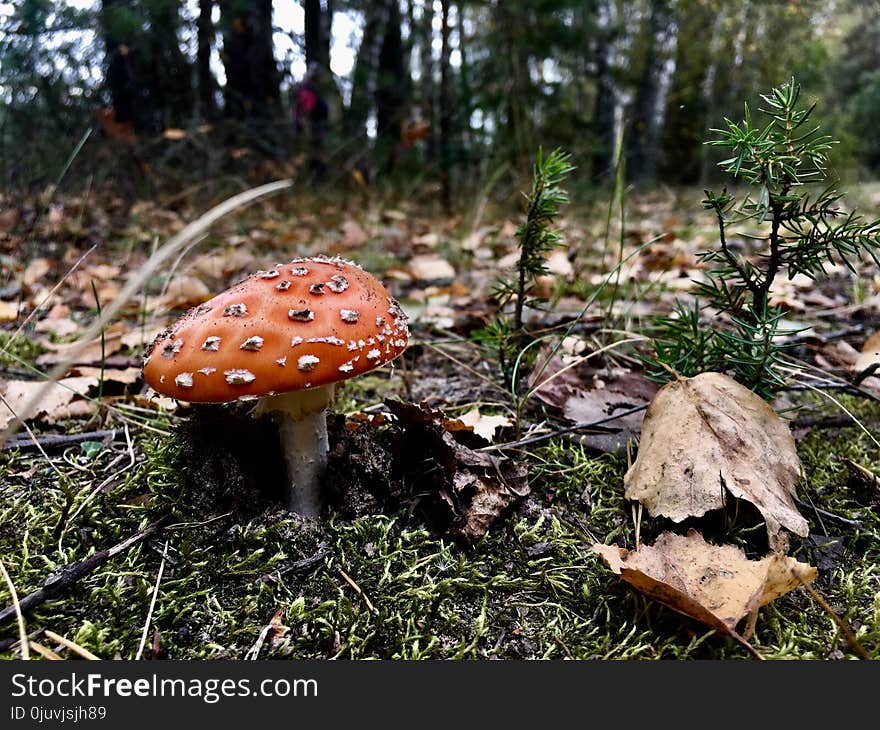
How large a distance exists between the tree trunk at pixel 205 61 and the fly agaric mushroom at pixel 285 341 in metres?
6.38

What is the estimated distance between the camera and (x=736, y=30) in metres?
14.5

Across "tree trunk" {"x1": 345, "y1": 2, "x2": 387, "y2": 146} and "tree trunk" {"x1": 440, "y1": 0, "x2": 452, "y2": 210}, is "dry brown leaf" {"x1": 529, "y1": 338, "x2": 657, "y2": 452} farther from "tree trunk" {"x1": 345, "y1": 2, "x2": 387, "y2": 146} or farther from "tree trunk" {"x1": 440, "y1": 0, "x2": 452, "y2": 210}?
"tree trunk" {"x1": 345, "y1": 2, "x2": 387, "y2": 146}

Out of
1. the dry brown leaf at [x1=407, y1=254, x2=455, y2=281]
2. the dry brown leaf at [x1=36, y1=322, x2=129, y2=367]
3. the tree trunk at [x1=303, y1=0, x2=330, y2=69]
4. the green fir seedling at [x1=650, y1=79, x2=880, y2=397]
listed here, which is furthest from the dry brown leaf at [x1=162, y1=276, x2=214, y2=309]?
the tree trunk at [x1=303, y1=0, x2=330, y2=69]

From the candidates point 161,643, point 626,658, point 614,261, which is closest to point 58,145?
point 614,261

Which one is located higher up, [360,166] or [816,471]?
[360,166]

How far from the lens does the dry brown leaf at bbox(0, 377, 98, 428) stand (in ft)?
6.80

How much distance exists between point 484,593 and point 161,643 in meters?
0.68

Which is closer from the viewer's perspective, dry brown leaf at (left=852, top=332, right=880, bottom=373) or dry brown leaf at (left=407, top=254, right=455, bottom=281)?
dry brown leaf at (left=852, top=332, right=880, bottom=373)

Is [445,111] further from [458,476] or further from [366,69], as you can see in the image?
[458,476]

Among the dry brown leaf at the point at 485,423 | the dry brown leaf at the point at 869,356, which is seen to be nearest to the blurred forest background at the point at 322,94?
the dry brown leaf at the point at 869,356

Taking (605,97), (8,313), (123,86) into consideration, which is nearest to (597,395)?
(8,313)

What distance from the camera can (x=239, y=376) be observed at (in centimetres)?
132

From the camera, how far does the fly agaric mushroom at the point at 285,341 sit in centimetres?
134

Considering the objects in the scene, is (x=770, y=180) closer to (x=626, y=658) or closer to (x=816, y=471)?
(x=816, y=471)
